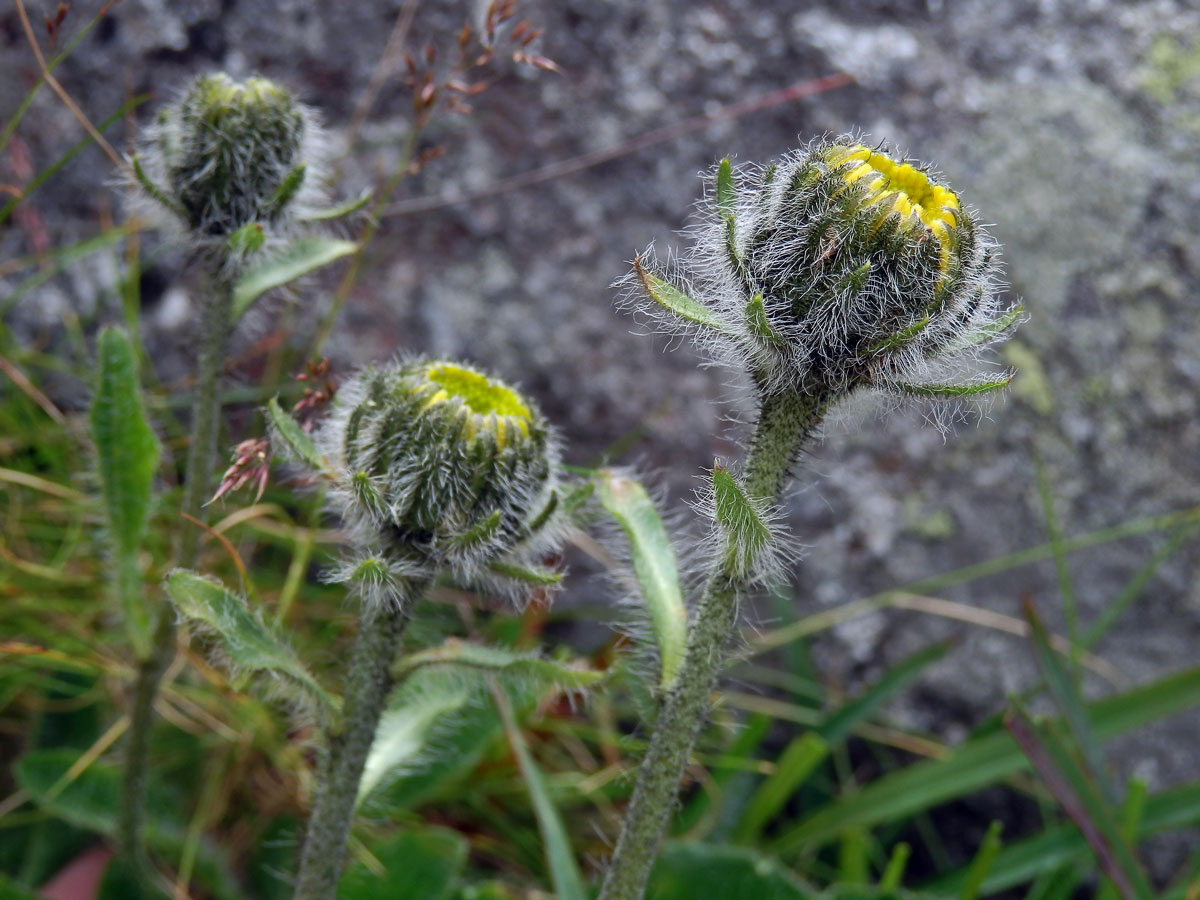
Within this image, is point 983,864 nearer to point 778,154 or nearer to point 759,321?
point 759,321

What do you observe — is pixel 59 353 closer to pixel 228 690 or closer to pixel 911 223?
pixel 228 690

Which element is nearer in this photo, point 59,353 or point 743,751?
point 743,751

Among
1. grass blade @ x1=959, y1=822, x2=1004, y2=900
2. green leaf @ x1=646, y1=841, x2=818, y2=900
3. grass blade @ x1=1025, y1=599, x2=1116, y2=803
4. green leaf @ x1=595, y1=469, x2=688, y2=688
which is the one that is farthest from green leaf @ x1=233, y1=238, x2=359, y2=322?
grass blade @ x1=959, y1=822, x2=1004, y2=900

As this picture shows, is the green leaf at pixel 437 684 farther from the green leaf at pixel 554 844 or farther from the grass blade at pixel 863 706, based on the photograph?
the grass blade at pixel 863 706

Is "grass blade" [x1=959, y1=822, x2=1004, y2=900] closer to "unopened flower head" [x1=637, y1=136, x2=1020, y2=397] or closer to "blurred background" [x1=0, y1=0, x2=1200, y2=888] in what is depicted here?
"blurred background" [x1=0, y1=0, x2=1200, y2=888]

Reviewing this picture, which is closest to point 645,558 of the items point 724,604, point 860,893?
point 724,604

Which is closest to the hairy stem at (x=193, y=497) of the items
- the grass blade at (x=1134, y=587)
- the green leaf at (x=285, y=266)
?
the green leaf at (x=285, y=266)

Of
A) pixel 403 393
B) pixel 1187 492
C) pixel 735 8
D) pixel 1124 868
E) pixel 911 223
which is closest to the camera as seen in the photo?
pixel 911 223
